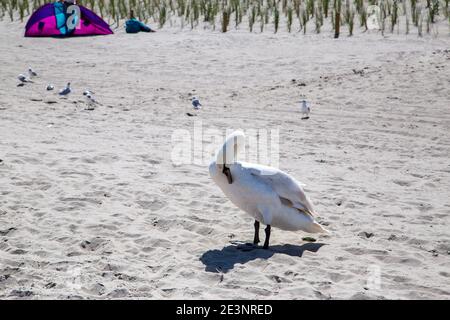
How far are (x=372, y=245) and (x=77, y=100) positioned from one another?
731 centimetres

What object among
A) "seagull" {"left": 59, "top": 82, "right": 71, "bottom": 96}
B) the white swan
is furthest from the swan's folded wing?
"seagull" {"left": 59, "top": 82, "right": 71, "bottom": 96}

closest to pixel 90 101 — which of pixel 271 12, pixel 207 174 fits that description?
pixel 207 174

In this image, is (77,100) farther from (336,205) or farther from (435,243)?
(435,243)

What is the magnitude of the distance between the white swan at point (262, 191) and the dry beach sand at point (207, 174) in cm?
23

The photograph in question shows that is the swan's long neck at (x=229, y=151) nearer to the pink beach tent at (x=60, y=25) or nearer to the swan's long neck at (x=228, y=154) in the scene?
the swan's long neck at (x=228, y=154)

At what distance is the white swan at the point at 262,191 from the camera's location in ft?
18.6

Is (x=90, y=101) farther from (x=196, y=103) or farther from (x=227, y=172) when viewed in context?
(x=227, y=172)

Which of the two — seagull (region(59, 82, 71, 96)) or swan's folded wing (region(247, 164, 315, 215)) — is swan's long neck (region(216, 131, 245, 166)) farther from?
seagull (region(59, 82, 71, 96))

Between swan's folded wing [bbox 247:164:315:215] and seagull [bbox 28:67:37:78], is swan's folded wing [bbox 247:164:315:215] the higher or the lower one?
the lower one

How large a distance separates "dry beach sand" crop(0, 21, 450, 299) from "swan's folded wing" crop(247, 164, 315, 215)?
403 millimetres

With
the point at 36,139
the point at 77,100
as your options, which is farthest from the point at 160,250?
the point at 77,100

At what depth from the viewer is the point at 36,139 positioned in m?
9.21

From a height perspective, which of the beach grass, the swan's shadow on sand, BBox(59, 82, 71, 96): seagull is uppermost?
the beach grass

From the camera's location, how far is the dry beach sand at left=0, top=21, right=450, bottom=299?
5.18 metres
